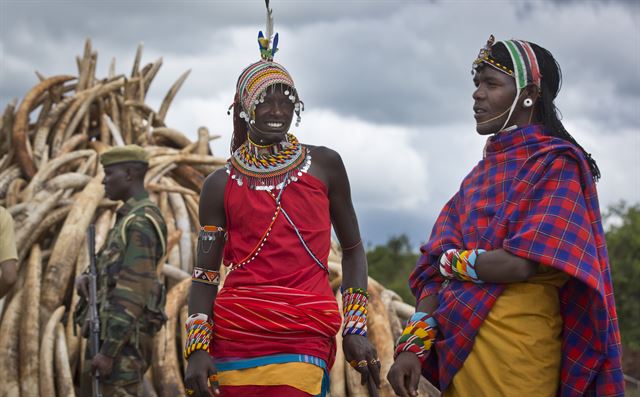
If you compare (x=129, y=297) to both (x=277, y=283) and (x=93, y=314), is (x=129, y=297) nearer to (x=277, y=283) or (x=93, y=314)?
(x=93, y=314)

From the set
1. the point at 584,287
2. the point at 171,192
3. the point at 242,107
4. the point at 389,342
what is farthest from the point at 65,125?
the point at 584,287

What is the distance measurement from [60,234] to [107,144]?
2.57 m

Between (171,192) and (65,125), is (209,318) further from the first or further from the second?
(65,125)

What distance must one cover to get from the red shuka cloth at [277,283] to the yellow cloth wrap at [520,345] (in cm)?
72

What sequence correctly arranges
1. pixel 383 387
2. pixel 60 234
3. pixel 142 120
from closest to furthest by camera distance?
1. pixel 383 387
2. pixel 60 234
3. pixel 142 120

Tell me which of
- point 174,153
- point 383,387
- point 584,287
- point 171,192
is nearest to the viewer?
point 584,287

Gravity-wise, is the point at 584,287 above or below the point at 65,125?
below

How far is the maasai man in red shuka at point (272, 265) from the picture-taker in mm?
3900

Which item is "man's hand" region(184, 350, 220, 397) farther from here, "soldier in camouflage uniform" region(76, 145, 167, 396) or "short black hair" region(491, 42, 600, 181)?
"soldier in camouflage uniform" region(76, 145, 167, 396)

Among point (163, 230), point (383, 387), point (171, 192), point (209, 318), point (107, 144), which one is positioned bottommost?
point (383, 387)

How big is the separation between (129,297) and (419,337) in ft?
9.68

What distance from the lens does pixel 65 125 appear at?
10.9 metres

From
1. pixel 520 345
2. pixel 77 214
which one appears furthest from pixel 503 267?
pixel 77 214

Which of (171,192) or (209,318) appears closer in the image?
(209,318)
